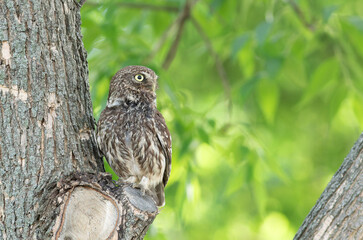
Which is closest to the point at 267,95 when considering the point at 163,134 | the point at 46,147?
the point at 163,134

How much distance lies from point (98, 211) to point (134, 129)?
104cm

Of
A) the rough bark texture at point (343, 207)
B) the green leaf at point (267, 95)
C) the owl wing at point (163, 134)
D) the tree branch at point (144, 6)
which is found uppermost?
the tree branch at point (144, 6)

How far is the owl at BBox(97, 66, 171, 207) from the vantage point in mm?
3080

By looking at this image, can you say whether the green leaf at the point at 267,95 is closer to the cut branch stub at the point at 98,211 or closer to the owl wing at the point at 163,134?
the owl wing at the point at 163,134

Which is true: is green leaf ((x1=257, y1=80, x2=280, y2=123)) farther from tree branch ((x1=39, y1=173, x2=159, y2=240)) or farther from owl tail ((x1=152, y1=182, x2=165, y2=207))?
tree branch ((x1=39, y1=173, x2=159, y2=240))

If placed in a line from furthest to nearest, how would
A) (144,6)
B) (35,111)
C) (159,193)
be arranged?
(144,6) → (159,193) → (35,111)

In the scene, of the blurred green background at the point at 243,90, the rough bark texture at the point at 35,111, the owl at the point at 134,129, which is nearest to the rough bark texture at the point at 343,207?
the rough bark texture at the point at 35,111

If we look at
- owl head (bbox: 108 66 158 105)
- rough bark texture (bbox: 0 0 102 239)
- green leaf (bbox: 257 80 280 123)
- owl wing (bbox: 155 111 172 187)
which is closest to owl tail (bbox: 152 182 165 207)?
owl wing (bbox: 155 111 172 187)

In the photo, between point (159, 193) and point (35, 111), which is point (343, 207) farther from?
point (159, 193)

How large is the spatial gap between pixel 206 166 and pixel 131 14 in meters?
2.01

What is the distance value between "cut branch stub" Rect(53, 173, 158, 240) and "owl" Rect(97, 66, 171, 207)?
0.81 m

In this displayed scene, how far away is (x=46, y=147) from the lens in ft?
7.36

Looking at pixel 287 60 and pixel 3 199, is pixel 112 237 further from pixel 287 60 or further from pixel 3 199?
pixel 287 60

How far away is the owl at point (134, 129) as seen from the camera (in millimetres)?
3080
